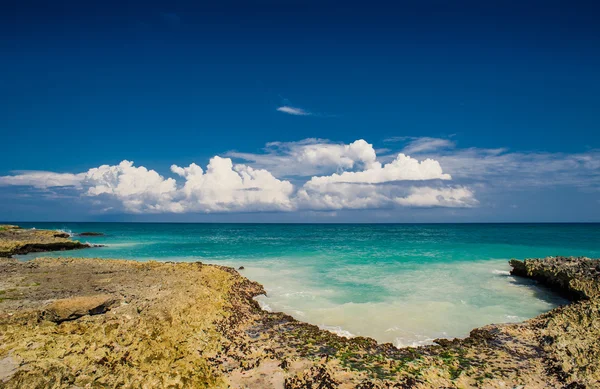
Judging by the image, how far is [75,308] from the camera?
1025 centimetres

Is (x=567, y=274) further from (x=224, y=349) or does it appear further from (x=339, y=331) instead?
(x=224, y=349)

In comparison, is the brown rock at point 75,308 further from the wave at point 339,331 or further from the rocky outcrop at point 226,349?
the wave at point 339,331

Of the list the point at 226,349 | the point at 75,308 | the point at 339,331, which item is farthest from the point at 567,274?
the point at 75,308

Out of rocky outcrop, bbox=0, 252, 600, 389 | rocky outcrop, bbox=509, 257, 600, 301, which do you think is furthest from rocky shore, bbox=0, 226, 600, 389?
rocky outcrop, bbox=509, 257, 600, 301

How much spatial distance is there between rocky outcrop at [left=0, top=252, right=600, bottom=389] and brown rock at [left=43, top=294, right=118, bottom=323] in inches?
1.2

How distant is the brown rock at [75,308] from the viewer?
32.5 feet

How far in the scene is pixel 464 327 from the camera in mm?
13055

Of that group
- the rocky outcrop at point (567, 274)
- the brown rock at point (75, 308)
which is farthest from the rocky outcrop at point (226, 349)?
the rocky outcrop at point (567, 274)

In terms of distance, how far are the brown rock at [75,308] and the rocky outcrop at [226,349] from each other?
3 centimetres

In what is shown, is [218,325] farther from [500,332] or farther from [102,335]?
[500,332]

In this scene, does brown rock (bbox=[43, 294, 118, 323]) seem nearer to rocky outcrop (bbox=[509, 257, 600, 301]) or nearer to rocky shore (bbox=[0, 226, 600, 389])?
rocky shore (bbox=[0, 226, 600, 389])

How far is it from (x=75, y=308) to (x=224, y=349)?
16.5 feet

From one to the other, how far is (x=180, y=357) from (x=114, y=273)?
10684 mm

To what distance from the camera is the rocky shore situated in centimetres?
761
